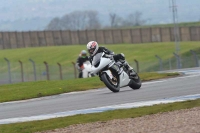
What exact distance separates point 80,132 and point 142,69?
3267 cm

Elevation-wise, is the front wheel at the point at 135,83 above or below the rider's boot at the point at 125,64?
below

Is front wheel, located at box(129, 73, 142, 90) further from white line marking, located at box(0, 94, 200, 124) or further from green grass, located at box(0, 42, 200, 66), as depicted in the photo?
green grass, located at box(0, 42, 200, 66)

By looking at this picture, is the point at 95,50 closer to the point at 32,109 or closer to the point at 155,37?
the point at 32,109

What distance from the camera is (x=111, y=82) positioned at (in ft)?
67.5

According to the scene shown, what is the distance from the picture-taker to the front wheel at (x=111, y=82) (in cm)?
2030

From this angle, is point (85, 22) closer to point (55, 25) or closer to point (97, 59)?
point (55, 25)

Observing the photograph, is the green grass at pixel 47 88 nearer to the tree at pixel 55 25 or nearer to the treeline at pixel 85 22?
the treeline at pixel 85 22

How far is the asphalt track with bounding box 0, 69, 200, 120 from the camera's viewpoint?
17.8m

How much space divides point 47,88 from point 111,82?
183 inches

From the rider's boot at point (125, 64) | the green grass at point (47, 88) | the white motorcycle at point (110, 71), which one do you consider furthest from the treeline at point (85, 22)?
the white motorcycle at point (110, 71)

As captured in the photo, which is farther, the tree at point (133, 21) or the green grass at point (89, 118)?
the tree at point (133, 21)

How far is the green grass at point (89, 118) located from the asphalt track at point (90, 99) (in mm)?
2219

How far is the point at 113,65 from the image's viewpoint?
67.7ft

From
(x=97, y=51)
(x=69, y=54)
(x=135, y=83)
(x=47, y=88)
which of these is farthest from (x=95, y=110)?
(x=69, y=54)
